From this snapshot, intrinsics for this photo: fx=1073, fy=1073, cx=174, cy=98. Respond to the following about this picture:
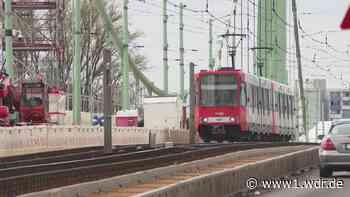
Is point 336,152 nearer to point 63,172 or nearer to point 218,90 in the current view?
point 63,172

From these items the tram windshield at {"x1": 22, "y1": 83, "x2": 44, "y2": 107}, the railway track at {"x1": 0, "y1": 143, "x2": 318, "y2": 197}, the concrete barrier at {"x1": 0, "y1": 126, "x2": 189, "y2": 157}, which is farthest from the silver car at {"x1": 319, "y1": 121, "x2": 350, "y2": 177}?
the tram windshield at {"x1": 22, "y1": 83, "x2": 44, "y2": 107}

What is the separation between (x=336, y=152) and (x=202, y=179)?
8.29 metres

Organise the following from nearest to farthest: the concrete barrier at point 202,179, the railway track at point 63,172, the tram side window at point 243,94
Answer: the concrete barrier at point 202,179 → the railway track at point 63,172 → the tram side window at point 243,94

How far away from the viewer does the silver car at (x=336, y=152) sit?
25.0 meters

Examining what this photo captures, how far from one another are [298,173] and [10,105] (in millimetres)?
25594

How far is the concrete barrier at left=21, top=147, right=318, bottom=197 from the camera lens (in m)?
14.7

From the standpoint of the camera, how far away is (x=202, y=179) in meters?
17.5

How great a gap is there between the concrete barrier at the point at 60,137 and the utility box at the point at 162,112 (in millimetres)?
12635

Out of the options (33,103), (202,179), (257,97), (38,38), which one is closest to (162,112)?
(38,38)

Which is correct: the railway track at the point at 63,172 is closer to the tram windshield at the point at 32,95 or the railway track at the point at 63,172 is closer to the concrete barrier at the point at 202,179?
the concrete barrier at the point at 202,179

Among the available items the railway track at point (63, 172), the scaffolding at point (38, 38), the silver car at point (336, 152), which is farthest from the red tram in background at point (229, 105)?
the silver car at point (336, 152)

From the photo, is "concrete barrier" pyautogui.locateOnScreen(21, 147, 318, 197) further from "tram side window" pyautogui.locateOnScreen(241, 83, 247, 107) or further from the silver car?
"tram side window" pyautogui.locateOnScreen(241, 83, 247, 107)

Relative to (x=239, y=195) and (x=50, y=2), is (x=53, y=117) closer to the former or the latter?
(x=50, y=2)

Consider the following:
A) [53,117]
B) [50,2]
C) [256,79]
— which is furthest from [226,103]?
[50,2]
